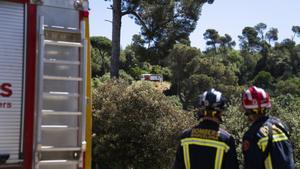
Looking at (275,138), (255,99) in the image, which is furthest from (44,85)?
(275,138)

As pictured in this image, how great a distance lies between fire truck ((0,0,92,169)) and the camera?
4.96 metres

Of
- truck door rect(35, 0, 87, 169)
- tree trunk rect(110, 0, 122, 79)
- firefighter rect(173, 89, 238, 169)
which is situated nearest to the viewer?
firefighter rect(173, 89, 238, 169)

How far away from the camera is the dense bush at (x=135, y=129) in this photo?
16.1 meters

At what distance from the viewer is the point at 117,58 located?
70.4ft

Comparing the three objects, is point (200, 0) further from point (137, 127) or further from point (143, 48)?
point (137, 127)

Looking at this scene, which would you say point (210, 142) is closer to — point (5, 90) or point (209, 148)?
point (209, 148)

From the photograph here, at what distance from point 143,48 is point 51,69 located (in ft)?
70.0

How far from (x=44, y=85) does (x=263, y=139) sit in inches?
85.5

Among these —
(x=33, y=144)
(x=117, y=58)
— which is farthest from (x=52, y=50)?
(x=117, y=58)

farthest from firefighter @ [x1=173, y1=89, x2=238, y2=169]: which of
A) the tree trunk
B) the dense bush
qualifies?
the tree trunk

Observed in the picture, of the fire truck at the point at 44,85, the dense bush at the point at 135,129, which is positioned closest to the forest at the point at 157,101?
the dense bush at the point at 135,129

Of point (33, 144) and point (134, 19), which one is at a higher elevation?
point (134, 19)

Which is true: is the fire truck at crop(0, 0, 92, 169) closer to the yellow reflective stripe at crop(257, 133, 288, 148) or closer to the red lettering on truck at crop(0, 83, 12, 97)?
the red lettering on truck at crop(0, 83, 12, 97)

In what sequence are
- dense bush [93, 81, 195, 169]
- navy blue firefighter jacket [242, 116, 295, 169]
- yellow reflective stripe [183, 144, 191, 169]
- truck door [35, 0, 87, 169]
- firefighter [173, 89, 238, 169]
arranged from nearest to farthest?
navy blue firefighter jacket [242, 116, 295, 169] < firefighter [173, 89, 238, 169] < yellow reflective stripe [183, 144, 191, 169] < truck door [35, 0, 87, 169] < dense bush [93, 81, 195, 169]
